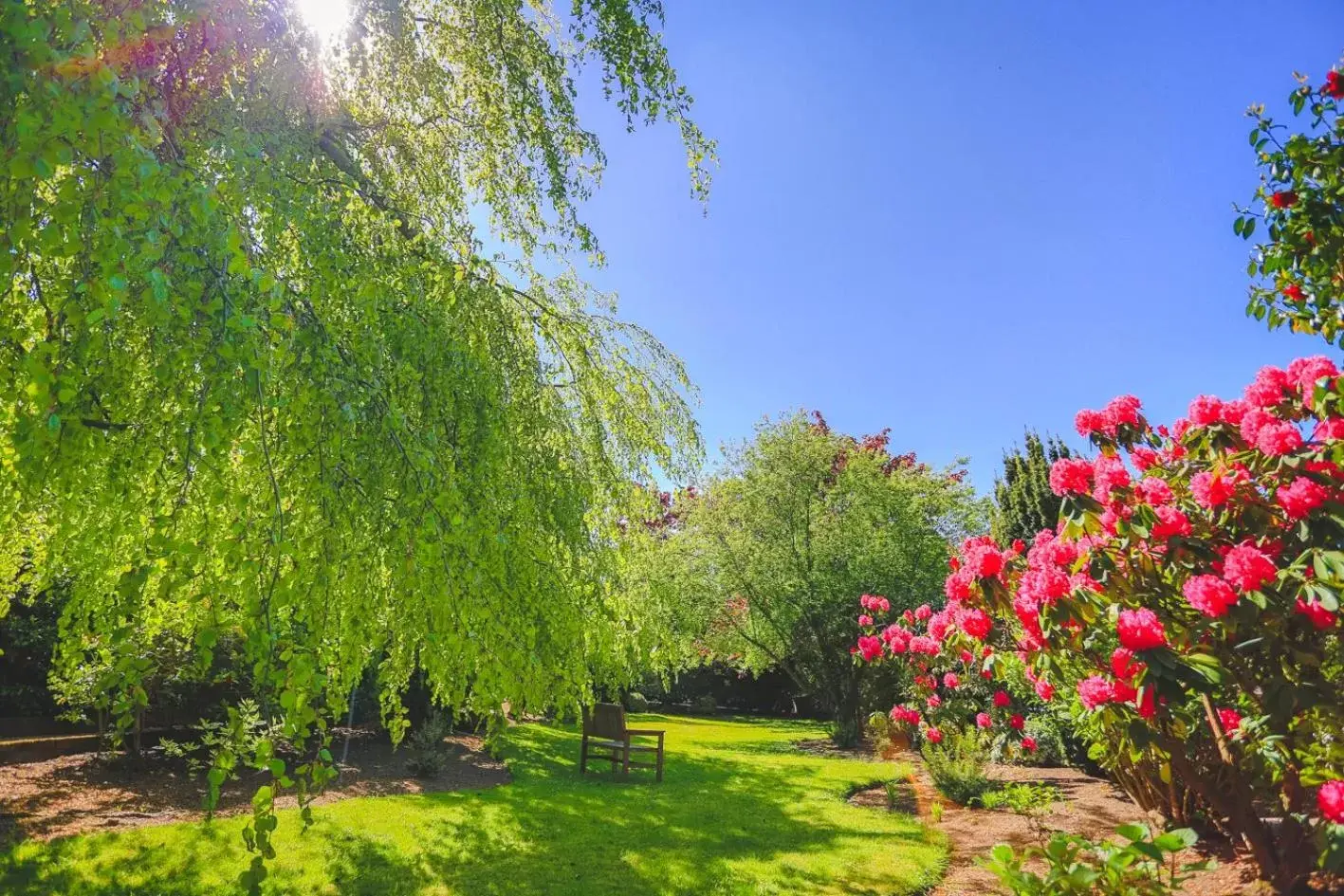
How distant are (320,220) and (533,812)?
6109 mm

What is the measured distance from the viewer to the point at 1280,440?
2861 millimetres

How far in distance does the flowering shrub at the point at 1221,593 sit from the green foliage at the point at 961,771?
10.5 feet

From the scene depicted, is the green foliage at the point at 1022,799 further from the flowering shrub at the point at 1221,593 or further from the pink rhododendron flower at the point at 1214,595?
the pink rhododendron flower at the point at 1214,595

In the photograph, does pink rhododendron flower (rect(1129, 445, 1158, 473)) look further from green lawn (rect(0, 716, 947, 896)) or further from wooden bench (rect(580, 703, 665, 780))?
wooden bench (rect(580, 703, 665, 780))

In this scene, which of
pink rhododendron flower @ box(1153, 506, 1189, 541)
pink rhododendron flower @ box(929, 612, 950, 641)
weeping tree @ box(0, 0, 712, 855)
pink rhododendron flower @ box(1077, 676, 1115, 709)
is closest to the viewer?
weeping tree @ box(0, 0, 712, 855)

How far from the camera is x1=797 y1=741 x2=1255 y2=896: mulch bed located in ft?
11.8

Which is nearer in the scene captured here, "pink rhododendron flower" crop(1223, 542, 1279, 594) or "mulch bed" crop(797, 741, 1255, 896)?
"pink rhododendron flower" crop(1223, 542, 1279, 594)

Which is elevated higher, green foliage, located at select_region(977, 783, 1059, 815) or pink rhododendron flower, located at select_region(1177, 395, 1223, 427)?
pink rhododendron flower, located at select_region(1177, 395, 1223, 427)

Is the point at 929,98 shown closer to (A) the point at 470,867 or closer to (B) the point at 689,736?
(A) the point at 470,867

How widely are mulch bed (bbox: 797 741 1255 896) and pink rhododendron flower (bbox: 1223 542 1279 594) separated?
1.08m

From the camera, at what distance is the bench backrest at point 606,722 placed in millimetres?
9180

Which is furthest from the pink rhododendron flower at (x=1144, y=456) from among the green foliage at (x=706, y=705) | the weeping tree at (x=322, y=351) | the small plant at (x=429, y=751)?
the green foliage at (x=706, y=705)

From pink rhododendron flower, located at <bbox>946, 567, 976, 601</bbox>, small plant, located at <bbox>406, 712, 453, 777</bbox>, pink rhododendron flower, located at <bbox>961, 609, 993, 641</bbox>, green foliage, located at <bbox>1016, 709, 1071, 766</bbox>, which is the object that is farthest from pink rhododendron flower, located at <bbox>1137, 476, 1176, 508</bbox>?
small plant, located at <bbox>406, 712, 453, 777</bbox>

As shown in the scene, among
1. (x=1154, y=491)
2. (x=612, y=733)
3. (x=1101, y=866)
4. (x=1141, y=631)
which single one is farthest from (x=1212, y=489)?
(x=612, y=733)
